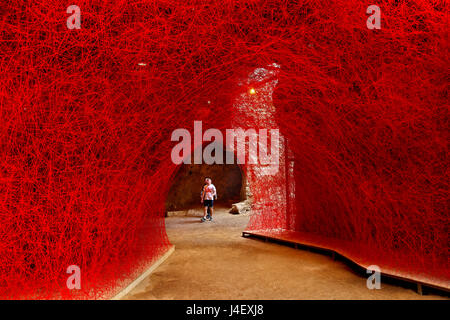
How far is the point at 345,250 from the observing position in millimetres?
5812

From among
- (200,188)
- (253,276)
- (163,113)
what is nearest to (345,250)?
(253,276)

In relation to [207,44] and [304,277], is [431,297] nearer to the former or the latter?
[304,277]

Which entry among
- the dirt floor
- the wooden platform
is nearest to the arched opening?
the wooden platform

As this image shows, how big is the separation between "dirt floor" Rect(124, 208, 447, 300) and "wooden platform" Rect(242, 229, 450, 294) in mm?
150

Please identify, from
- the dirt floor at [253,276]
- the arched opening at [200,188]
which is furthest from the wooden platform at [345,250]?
the arched opening at [200,188]

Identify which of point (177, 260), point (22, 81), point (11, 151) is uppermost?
point (22, 81)

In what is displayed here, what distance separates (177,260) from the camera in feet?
20.1

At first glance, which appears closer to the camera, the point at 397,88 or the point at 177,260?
the point at 397,88

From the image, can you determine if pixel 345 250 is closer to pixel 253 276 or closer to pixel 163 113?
Result: pixel 253 276

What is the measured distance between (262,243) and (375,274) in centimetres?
328

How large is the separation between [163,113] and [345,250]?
417cm

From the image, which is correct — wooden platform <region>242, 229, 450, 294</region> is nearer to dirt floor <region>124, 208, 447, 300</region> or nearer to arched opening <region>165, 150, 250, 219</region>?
dirt floor <region>124, 208, 447, 300</region>

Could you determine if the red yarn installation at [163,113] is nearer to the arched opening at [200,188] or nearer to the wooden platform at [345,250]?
the wooden platform at [345,250]

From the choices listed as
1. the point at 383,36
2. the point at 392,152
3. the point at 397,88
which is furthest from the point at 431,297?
the point at 383,36
